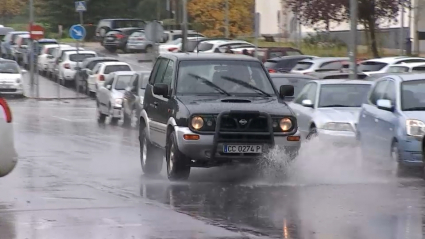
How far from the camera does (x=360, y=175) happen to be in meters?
15.4

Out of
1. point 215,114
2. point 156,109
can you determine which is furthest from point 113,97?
point 215,114

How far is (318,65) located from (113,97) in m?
9.10

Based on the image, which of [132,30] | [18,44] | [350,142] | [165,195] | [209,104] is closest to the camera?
[165,195]

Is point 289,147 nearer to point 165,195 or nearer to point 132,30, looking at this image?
point 165,195

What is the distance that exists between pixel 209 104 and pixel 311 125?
5.06 metres

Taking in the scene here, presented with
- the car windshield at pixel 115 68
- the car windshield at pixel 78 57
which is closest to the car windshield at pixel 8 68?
the car windshield at pixel 115 68

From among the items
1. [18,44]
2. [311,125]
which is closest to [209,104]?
[311,125]

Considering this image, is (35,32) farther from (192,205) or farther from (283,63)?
(192,205)

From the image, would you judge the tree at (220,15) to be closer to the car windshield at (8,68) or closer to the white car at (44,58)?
the white car at (44,58)

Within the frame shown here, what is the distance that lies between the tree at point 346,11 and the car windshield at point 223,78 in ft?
102

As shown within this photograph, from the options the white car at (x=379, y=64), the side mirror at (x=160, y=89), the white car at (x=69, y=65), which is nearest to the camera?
the side mirror at (x=160, y=89)

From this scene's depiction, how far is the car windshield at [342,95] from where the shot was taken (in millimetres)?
19500

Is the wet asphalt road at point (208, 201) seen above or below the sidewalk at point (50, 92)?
above

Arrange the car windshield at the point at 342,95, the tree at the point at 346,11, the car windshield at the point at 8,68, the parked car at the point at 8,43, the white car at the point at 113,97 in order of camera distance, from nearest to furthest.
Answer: the car windshield at the point at 342,95
the white car at the point at 113,97
the car windshield at the point at 8,68
the tree at the point at 346,11
the parked car at the point at 8,43
